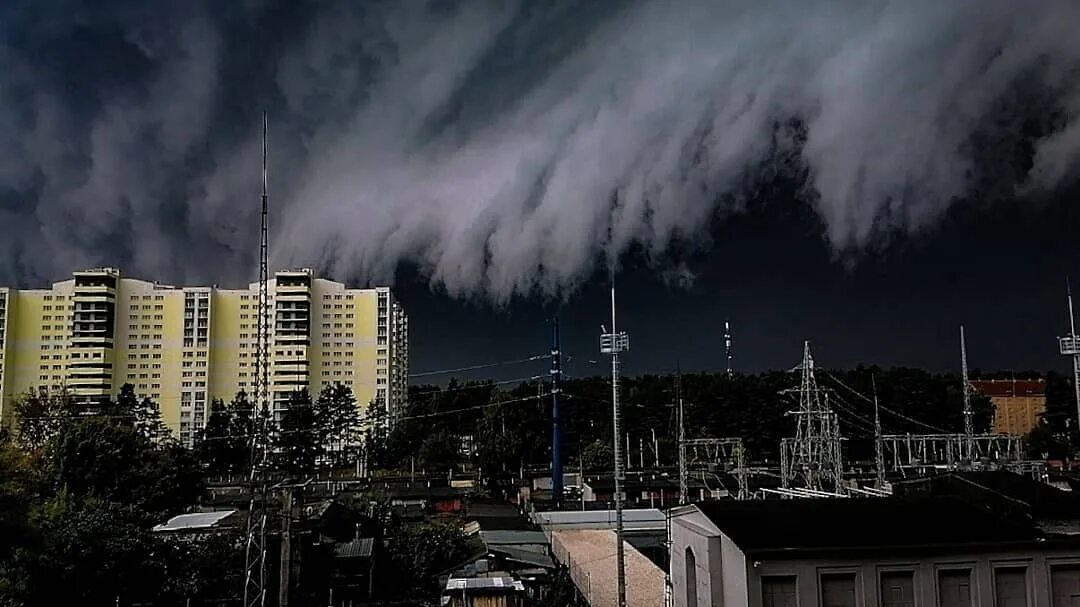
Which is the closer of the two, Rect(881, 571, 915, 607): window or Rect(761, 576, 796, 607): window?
Rect(761, 576, 796, 607): window

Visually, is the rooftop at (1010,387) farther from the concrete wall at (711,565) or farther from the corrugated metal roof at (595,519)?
the concrete wall at (711,565)

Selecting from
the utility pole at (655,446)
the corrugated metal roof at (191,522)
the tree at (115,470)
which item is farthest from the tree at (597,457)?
the tree at (115,470)

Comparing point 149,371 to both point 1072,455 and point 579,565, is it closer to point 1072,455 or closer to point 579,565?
point 579,565

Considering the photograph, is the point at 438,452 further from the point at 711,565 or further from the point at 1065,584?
the point at 1065,584

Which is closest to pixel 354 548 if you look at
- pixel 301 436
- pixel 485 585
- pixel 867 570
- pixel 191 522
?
pixel 485 585

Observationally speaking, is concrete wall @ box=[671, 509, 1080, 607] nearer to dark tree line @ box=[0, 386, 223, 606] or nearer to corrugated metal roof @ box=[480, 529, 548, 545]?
dark tree line @ box=[0, 386, 223, 606]

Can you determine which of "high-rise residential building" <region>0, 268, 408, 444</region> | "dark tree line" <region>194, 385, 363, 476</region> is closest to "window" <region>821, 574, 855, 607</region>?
"dark tree line" <region>194, 385, 363, 476</region>

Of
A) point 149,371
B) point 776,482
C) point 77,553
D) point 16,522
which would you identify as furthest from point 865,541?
point 149,371
